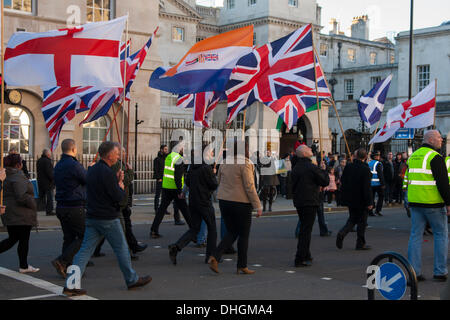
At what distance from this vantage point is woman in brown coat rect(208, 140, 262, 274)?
332 inches

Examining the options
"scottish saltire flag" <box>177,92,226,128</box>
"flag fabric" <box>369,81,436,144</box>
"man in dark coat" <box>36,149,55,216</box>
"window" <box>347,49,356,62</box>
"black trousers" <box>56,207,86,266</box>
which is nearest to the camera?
"black trousers" <box>56,207,86,266</box>

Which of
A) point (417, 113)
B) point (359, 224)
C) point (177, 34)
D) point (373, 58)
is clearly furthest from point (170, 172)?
point (373, 58)

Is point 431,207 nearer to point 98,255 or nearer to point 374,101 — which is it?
point 98,255

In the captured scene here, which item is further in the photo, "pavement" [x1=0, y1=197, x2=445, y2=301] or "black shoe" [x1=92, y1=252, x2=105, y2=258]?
"black shoe" [x1=92, y1=252, x2=105, y2=258]

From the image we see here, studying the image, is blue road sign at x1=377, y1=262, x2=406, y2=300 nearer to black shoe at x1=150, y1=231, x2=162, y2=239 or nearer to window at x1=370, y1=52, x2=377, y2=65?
black shoe at x1=150, y1=231, x2=162, y2=239

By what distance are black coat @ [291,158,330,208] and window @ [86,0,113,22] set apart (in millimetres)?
16162

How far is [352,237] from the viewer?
495 inches

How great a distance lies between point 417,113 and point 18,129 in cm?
1401

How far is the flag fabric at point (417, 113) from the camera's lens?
16.2m

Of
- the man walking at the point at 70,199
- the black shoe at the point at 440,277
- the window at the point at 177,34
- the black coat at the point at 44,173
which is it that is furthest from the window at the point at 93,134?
the window at the point at 177,34

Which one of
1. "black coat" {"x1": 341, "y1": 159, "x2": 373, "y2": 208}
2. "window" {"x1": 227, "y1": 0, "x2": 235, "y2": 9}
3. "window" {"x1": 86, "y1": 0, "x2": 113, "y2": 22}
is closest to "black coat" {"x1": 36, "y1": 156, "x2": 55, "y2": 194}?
"black coat" {"x1": 341, "y1": 159, "x2": 373, "y2": 208}

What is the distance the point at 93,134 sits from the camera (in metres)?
23.6
